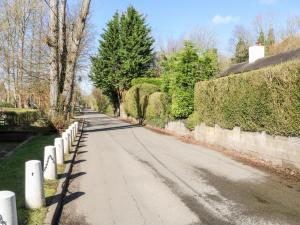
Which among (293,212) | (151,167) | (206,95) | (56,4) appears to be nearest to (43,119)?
(56,4)

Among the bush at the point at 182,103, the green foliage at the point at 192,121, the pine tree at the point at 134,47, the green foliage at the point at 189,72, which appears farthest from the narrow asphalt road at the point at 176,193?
the pine tree at the point at 134,47

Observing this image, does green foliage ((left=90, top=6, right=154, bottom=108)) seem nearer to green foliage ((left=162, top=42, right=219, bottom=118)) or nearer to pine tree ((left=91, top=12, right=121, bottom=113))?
pine tree ((left=91, top=12, right=121, bottom=113))

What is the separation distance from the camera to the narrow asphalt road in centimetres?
662

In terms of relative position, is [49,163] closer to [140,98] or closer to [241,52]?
[140,98]

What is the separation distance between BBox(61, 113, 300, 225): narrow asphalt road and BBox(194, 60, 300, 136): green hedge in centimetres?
153

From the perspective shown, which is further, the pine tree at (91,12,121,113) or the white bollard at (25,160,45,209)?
the pine tree at (91,12,121,113)

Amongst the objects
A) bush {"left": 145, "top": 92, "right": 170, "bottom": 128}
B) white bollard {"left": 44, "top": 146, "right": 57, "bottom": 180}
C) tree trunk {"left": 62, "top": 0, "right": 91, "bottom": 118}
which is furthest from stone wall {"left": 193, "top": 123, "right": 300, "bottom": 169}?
tree trunk {"left": 62, "top": 0, "right": 91, "bottom": 118}

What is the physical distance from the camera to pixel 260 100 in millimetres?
12539

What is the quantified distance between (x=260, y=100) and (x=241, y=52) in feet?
174

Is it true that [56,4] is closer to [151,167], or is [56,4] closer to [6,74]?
[151,167]

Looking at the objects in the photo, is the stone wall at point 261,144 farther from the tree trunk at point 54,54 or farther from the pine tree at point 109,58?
the pine tree at point 109,58

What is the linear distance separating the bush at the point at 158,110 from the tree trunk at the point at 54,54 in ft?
24.1

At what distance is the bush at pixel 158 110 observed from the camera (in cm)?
2722

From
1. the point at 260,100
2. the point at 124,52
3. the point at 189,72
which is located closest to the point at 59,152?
the point at 260,100
